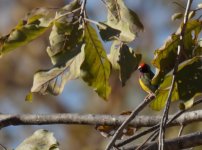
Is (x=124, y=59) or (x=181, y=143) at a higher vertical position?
(x=124, y=59)

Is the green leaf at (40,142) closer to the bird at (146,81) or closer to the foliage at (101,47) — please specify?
the foliage at (101,47)

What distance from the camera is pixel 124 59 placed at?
1622mm

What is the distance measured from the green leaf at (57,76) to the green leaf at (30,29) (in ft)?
0.33

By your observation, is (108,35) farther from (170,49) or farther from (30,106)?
(30,106)

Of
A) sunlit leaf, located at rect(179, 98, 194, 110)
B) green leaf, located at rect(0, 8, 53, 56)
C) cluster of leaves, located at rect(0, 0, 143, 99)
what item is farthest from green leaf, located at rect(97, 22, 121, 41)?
sunlit leaf, located at rect(179, 98, 194, 110)

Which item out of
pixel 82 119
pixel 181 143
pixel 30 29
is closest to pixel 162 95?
pixel 181 143

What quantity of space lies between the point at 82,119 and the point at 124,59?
0.24 meters

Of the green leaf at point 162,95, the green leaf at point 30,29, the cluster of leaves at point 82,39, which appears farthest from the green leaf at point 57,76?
the green leaf at point 162,95

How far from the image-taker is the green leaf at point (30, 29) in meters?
1.59

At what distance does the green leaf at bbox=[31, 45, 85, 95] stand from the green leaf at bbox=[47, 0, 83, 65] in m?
0.02

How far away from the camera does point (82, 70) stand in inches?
64.6

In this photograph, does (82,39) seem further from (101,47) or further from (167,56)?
(167,56)

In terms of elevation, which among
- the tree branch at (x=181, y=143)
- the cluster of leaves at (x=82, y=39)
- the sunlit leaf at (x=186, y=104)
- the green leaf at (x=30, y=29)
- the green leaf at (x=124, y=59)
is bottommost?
the tree branch at (x=181, y=143)

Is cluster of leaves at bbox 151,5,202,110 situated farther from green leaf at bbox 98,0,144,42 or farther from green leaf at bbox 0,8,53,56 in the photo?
green leaf at bbox 0,8,53,56
